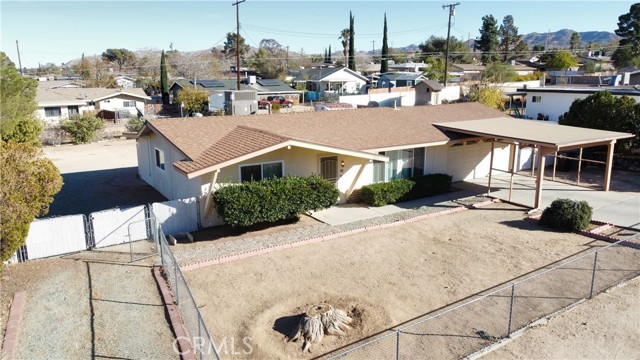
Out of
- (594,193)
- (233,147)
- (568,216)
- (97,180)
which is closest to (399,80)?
(594,193)

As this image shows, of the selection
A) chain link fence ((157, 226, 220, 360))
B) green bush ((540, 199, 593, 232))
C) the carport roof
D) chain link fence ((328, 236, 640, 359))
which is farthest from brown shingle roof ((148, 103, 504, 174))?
chain link fence ((328, 236, 640, 359))

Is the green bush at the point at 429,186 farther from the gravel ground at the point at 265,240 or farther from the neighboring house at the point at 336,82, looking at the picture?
the neighboring house at the point at 336,82

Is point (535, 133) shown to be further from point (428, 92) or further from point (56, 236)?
point (428, 92)

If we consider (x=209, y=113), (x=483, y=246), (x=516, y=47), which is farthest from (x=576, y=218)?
(x=516, y=47)

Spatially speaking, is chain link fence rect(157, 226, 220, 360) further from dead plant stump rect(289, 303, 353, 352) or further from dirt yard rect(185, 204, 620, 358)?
dead plant stump rect(289, 303, 353, 352)

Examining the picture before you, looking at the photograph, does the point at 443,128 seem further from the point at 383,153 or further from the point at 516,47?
the point at 516,47

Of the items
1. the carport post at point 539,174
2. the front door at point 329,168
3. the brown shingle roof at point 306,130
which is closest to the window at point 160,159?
the brown shingle roof at point 306,130
